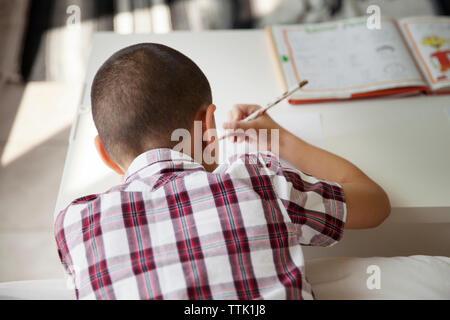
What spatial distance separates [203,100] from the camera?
71 cm

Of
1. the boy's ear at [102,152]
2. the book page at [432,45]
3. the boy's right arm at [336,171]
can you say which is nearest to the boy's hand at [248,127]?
the boy's right arm at [336,171]

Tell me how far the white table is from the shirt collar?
0.18m

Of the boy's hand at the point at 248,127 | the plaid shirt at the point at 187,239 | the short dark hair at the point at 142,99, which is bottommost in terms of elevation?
the plaid shirt at the point at 187,239

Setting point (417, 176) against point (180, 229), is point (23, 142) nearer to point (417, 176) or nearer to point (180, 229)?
point (180, 229)

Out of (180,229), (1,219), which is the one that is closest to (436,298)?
(180,229)

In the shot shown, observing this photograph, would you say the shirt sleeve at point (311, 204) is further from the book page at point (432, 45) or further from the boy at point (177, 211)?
the book page at point (432, 45)

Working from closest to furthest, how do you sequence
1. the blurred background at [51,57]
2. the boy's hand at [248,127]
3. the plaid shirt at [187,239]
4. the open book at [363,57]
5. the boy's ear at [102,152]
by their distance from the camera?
the plaid shirt at [187,239] → the boy's ear at [102,152] → the boy's hand at [248,127] → the open book at [363,57] → the blurred background at [51,57]

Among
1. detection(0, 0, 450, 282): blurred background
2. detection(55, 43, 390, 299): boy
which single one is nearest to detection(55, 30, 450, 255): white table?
detection(55, 43, 390, 299): boy

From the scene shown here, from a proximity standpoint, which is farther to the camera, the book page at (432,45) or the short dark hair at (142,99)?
the book page at (432,45)

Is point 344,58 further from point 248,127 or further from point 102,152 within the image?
point 102,152

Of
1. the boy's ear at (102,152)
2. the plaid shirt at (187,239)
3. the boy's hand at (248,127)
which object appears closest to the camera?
the plaid shirt at (187,239)

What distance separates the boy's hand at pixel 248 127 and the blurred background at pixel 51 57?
0.84m

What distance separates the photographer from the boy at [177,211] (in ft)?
1.92

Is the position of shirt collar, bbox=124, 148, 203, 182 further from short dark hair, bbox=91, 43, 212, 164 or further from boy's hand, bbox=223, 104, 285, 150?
boy's hand, bbox=223, 104, 285, 150
